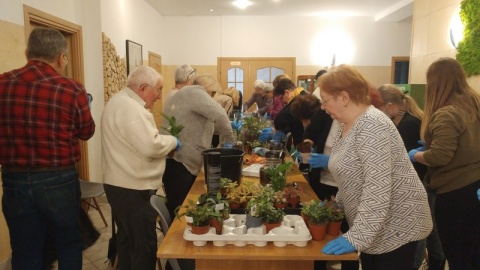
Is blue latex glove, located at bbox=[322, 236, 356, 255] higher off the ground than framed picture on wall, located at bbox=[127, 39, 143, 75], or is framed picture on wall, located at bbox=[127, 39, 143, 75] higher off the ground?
framed picture on wall, located at bbox=[127, 39, 143, 75]

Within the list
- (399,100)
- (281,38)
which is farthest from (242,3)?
(399,100)

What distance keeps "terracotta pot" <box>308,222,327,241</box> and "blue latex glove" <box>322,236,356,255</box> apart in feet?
0.36

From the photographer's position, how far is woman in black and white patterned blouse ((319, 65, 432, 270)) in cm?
122

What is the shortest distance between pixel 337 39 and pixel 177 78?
5.58 m

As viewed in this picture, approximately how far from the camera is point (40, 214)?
1914mm

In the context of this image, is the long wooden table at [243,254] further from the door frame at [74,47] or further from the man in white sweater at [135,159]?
the door frame at [74,47]

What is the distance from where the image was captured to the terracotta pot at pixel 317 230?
1.37 m

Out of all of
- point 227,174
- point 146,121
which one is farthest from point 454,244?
point 146,121

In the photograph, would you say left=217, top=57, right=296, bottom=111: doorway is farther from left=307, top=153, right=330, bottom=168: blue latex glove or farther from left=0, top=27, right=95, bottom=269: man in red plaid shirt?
left=0, top=27, right=95, bottom=269: man in red plaid shirt

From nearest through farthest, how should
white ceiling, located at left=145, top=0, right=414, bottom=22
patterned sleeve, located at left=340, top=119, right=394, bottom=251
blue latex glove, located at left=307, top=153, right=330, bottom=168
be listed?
patterned sleeve, located at left=340, top=119, right=394, bottom=251, blue latex glove, located at left=307, top=153, right=330, bottom=168, white ceiling, located at left=145, top=0, right=414, bottom=22

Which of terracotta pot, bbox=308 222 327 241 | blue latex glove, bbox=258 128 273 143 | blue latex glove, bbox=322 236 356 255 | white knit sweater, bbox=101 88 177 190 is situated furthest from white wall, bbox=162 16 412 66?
blue latex glove, bbox=322 236 356 255

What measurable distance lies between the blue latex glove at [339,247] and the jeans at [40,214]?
1.36 m

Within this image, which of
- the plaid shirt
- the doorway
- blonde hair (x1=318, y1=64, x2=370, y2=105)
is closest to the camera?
blonde hair (x1=318, y1=64, x2=370, y2=105)

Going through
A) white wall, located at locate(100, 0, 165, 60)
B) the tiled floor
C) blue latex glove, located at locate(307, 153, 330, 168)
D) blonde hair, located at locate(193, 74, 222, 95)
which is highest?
white wall, located at locate(100, 0, 165, 60)
